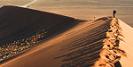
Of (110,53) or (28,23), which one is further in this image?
(28,23)

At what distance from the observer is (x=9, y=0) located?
56.7m

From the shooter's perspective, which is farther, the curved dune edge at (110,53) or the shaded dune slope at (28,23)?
the shaded dune slope at (28,23)

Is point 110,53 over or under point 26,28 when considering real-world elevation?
over

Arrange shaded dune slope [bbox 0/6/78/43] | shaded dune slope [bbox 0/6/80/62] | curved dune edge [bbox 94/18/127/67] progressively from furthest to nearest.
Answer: shaded dune slope [bbox 0/6/78/43] < shaded dune slope [bbox 0/6/80/62] < curved dune edge [bbox 94/18/127/67]

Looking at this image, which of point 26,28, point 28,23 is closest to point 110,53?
point 26,28

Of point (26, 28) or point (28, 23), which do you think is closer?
point (26, 28)

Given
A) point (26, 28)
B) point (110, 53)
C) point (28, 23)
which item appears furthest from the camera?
point (28, 23)

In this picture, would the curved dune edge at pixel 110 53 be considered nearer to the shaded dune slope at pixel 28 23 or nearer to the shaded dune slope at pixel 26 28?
the shaded dune slope at pixel 26 28

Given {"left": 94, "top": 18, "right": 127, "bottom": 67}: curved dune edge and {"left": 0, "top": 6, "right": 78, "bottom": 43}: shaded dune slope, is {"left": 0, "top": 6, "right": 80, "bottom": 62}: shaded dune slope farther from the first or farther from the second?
{"left": 94, "top": 18, "right": 127, "bottom": 67}: curved dune edge

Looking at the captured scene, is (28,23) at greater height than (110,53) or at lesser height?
lesser

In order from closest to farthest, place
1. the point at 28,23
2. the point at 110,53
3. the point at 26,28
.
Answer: the point at 110,53
the point at 26,28
the point at 28,23

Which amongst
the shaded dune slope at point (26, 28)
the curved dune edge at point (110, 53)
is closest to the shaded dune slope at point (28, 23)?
the shaded dune slope at point (26, 28)

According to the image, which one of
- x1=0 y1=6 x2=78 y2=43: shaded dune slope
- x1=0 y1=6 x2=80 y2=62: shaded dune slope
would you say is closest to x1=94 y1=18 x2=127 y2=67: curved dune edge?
x1=0 y1=6 x2=80 y2=62: shaded dune slope

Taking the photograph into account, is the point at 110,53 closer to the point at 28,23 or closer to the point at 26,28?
the point at 26,28
